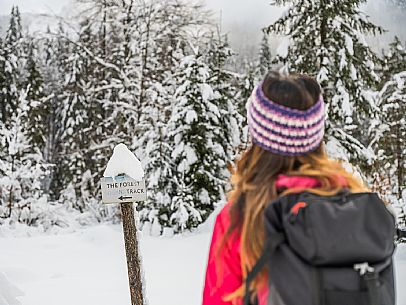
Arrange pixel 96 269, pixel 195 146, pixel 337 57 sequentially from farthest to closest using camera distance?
pixel 195 146, pixel 337 57, pixel 96 269

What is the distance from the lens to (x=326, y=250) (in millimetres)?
1453

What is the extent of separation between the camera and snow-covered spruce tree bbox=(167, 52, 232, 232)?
13.5 metres

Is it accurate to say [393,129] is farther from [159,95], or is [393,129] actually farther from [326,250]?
[326,250]

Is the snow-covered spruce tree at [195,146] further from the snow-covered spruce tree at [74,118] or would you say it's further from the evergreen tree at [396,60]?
the evergreen tree at [396,60]

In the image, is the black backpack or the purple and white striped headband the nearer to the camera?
the black backpack

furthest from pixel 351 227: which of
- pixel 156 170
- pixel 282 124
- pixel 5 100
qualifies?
pixel 5 100

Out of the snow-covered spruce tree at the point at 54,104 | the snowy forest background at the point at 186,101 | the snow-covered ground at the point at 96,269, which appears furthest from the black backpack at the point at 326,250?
the snow-covered spruce tree at the point at 54,104

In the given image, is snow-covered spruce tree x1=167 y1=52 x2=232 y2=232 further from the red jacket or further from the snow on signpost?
the red jacket

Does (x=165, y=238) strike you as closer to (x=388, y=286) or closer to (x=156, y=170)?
(x=156, y=170)

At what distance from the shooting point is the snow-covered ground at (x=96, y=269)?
22.6 ft

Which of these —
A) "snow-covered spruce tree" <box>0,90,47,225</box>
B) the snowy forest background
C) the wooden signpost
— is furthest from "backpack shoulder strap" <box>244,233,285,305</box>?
"snow-covered spruce tree" <box>0,90,47,225</box>

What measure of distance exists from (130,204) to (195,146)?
29.3 ft

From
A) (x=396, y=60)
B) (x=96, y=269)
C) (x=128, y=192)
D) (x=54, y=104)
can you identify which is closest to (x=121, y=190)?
(x=128, y=192)

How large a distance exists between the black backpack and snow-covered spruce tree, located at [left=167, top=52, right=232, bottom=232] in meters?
11.8
